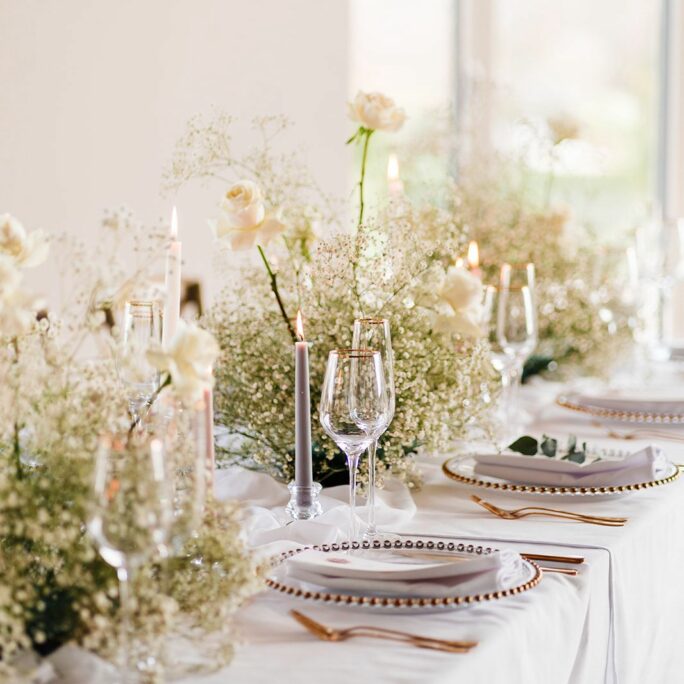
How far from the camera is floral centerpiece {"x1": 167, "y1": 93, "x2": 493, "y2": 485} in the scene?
1604 mm

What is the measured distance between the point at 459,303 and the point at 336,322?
184 millimetres

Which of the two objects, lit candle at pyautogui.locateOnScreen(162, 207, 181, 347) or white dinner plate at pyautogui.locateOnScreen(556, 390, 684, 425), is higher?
lit candle at pyautogui.locateOnScreen(162, 207, 181, 347)

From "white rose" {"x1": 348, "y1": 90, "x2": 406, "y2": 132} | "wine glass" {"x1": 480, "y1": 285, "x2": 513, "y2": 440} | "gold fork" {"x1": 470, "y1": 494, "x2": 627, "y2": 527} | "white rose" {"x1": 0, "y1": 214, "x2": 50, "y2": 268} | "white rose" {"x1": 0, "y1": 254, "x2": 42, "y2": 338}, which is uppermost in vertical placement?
"white rose" {"x1": 348, "y1": 90, "x2": 406, "y2": 132}

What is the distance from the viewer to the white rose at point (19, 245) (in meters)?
1.11

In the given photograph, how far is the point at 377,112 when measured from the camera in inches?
67.1

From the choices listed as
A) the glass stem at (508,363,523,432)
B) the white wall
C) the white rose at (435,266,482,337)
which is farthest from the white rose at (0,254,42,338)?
the white wall

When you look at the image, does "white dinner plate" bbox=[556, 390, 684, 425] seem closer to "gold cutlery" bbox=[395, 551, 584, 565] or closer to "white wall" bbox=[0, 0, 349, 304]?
"gold cutlery" bbox=[395, 551, 584, 565]

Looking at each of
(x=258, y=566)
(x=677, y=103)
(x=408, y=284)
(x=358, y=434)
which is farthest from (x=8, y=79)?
(x=677, y=103)

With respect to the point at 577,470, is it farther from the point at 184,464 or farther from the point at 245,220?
the point at 184,464

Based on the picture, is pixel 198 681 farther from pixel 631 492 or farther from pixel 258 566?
pixel 631 492

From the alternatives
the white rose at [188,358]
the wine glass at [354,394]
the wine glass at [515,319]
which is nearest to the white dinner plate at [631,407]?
the wine glass at [515,319]

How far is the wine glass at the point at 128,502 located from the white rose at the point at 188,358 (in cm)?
12

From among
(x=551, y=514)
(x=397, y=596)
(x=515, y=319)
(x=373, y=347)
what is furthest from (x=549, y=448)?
(x=397, y=596)

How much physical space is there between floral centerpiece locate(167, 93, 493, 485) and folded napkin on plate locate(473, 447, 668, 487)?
106 mm
